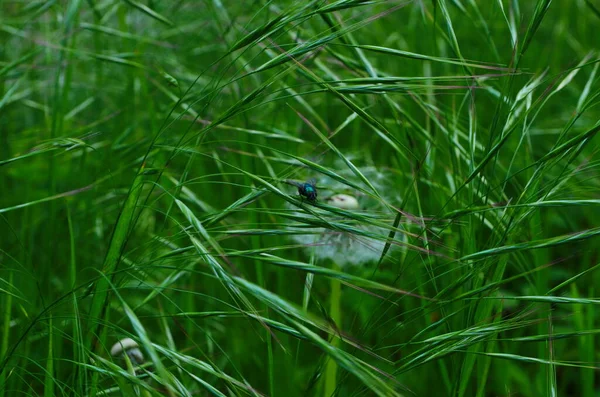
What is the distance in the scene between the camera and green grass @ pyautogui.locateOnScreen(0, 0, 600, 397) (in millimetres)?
1146

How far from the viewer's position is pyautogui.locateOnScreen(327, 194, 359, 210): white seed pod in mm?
1614

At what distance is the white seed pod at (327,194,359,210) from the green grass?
0.03m

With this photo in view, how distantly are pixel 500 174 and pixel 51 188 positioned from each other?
1.30m

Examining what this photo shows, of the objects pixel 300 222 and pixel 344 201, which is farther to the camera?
pixel 344 201

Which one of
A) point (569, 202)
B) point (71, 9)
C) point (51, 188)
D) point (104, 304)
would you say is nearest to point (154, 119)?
point (51, 188)

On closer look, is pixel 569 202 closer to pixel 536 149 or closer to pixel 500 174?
pixel 500 174

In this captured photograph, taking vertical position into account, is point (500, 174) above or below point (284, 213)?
below

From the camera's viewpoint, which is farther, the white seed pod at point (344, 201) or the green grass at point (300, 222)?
the white seed pod at point (344, 201)

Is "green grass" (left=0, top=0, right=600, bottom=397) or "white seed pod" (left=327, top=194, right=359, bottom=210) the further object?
"white seed pod" (left=327, top=194, right=359, bottom=210)

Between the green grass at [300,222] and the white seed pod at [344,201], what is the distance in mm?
26

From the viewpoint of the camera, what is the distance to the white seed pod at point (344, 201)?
5.30 feet

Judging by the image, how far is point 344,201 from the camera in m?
1.63

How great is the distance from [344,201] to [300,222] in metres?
0.50

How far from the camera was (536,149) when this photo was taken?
105 inches
